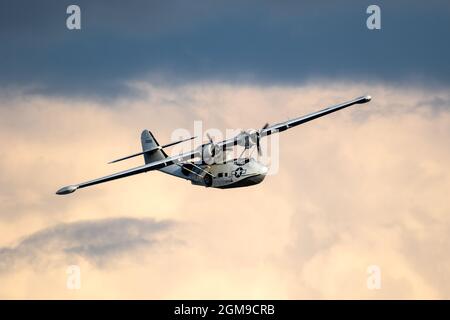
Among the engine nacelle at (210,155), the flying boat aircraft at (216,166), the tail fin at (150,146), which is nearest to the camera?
the flying boat aircraft at (216,166)

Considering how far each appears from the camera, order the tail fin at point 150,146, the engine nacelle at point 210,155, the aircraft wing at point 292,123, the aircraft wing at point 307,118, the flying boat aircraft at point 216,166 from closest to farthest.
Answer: the flying boat aircraft at point 216,166
the engine nacelle at point 210,155
the aircraft wing at point 292,123
the aircraft wing at point 307,118
the tail fin at point 150,146

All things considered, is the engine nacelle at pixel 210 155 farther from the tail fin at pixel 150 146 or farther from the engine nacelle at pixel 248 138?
the tail fin at pixel 150 146

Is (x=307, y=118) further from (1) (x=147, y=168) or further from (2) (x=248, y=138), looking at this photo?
(1) (x=147, y=168)

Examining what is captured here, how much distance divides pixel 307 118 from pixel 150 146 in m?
18.4

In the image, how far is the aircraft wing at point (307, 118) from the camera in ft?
311

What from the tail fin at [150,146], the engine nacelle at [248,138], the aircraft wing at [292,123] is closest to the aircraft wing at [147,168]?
the aircraft wing at [292,123]

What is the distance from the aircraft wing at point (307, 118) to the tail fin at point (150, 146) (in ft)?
44.3

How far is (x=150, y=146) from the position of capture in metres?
104

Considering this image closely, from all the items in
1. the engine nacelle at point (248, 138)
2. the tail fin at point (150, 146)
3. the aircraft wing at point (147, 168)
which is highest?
the tail fin at point (150, 146)

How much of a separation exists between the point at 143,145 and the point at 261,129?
57.0ft

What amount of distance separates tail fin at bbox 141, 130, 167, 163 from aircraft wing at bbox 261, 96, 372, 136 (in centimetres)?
1351

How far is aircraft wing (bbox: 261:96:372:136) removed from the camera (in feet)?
311

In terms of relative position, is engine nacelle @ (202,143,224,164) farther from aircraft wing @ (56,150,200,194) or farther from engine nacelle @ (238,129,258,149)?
engine nacelle @ (238,129,258,149)
